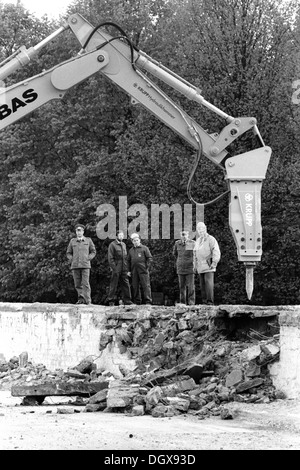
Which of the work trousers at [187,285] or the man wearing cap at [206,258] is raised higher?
the man wearing cap at [206,258]

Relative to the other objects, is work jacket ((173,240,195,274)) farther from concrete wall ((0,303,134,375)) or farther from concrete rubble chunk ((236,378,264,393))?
concrete rubble chunk ((236,378,264,393))

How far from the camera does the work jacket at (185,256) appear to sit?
20.3 m

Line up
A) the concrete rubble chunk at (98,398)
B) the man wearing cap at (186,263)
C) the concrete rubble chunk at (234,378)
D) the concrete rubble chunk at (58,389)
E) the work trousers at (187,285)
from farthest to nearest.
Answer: the work trousers at (187,285) → the man wearing cap at (186,263) → the concrete rubble chunk at (58,389) → the concrete rubble chunk at (234,378) → the concrete rubble chunk at (98,398)

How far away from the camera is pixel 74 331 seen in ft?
64.2

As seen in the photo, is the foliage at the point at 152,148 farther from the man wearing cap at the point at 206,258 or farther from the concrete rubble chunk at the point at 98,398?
the concrete rubble chunk at the point at 98,398

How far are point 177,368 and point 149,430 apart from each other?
3.25 metres

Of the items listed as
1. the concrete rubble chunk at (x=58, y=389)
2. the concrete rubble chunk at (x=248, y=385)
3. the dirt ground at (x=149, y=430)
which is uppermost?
the concrete rubble chunk at (x=248, y=385)

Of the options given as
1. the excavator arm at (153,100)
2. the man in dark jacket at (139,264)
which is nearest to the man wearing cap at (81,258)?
the man in dark jacket at (139,264)

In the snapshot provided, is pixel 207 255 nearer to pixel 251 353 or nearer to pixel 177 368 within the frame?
pixel 177 368

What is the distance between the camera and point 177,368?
1510 centimetres

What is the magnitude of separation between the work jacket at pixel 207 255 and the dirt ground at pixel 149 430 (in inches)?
208

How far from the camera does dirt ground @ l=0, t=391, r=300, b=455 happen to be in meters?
10.9

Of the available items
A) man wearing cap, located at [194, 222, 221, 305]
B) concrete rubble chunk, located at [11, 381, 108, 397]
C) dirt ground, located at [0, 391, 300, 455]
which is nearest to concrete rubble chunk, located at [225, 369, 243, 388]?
dirt ground, located at [0, 391, 300, 455]

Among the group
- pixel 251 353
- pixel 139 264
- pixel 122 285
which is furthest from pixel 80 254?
pixel 251 353
